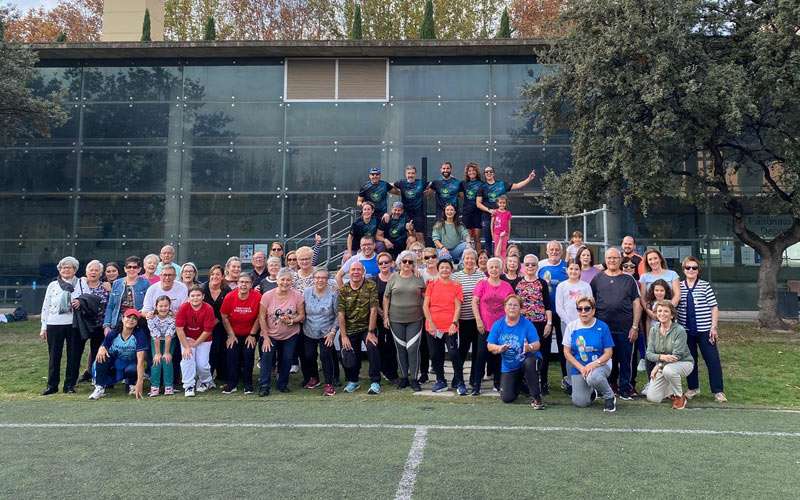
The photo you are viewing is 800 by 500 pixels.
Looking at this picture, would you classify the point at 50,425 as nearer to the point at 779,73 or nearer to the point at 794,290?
the point at 779,73

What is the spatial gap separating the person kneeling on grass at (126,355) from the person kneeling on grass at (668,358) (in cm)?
616

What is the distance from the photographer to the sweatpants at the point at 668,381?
6.04 metres

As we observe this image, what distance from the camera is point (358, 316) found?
667 centimetres

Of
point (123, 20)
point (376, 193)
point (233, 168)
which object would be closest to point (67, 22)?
point (123, 20)

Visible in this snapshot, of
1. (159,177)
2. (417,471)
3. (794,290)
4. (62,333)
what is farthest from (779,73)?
(159,177)

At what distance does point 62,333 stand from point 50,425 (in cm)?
179

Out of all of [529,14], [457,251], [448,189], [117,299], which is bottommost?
[117,299]

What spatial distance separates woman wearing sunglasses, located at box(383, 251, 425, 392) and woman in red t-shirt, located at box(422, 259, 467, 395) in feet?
0.41

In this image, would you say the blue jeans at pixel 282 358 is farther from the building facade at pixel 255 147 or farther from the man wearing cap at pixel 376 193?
the building facade at pixel 255 147

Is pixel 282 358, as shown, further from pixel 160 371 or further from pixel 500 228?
pixel 500 228

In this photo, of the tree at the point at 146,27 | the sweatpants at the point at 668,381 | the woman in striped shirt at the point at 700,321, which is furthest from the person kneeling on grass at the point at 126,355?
the tree at the point at 146,27

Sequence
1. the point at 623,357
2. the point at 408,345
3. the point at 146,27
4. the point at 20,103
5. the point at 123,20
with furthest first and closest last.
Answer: the point at 123,20
the point at 146,27
the point at 20,103
the point at 408,345
the point at 623,357

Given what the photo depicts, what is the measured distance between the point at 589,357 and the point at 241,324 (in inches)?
167

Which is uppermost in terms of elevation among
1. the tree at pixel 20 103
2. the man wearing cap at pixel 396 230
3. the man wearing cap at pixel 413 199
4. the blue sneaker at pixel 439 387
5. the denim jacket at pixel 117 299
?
the tree at pixel 20 103
